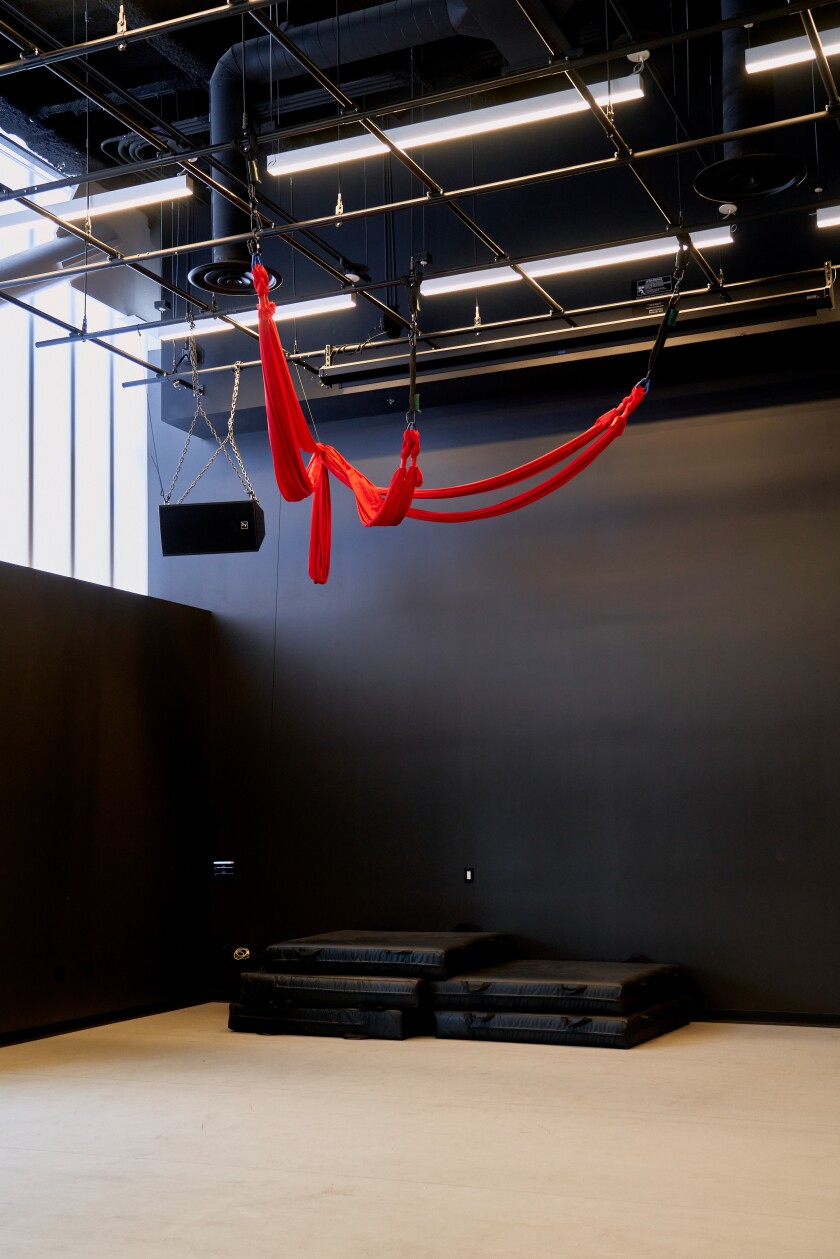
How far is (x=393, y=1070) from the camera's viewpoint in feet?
21.4

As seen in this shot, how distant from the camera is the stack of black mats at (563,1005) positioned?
279 inches

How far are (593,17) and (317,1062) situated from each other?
6515 mm

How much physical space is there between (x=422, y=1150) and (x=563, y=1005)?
2.55 meters

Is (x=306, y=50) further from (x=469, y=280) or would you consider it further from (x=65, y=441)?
(x=65, y=441)

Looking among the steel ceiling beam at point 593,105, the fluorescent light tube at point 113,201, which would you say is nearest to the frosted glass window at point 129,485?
the fluorescent light tube at point 113,201

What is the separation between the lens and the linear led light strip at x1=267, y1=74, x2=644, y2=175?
18.5 ft

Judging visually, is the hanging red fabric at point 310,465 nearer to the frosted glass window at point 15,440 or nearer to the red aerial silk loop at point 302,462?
the red aerial silk loop at point 302,462

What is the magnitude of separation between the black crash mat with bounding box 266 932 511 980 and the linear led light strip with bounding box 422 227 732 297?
4.09 metres

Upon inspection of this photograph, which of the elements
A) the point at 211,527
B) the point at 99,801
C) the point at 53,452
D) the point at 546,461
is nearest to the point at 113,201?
the point at 211,527

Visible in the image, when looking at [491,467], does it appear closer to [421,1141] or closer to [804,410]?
[804,410]

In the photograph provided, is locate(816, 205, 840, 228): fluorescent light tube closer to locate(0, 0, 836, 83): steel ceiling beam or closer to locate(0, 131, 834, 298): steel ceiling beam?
locate(0, 131, 834, 298): steel ceiling beam

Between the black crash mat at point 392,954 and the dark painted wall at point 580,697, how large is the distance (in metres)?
0.54

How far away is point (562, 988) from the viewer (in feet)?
23.8

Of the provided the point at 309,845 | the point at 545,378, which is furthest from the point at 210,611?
the point at 545,378
